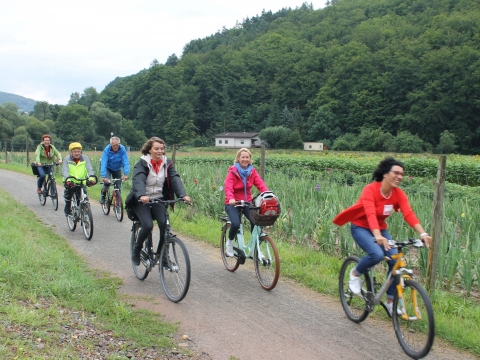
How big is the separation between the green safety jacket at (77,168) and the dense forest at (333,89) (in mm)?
61227

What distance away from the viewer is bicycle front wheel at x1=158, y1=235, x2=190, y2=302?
5375 millimetres

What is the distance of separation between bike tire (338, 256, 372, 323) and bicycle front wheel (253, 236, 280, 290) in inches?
35.7

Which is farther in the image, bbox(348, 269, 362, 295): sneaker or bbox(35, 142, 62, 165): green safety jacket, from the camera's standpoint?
bbox(35, 142, 62, 165): green safety jacket

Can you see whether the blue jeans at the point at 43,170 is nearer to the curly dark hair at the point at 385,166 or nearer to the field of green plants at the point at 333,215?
the field of green plants at the point at 333,215

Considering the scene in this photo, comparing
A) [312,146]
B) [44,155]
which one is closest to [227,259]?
[44,155]

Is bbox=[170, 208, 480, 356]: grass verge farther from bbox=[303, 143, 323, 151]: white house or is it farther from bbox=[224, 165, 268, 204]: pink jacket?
bbox=[303, 143, 323, 151]: white house

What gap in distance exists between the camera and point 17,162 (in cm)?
3173

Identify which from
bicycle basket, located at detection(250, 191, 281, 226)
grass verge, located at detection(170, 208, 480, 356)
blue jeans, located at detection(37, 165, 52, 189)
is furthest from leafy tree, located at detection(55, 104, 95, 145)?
bicycle basket, located at detection(250, 191, 281, 226)

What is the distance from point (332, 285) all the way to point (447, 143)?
2920 inches

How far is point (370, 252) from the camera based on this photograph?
15.1ft

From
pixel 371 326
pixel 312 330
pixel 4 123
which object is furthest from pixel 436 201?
pixel 4 123

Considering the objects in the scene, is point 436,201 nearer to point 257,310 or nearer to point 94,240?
point 257,310

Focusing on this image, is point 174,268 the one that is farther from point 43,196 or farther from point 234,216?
point 43,196

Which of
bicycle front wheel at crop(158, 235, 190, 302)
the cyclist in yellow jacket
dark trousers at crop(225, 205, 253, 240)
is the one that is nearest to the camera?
bicycle front wheel at crop(158, 235, 190, 302)
